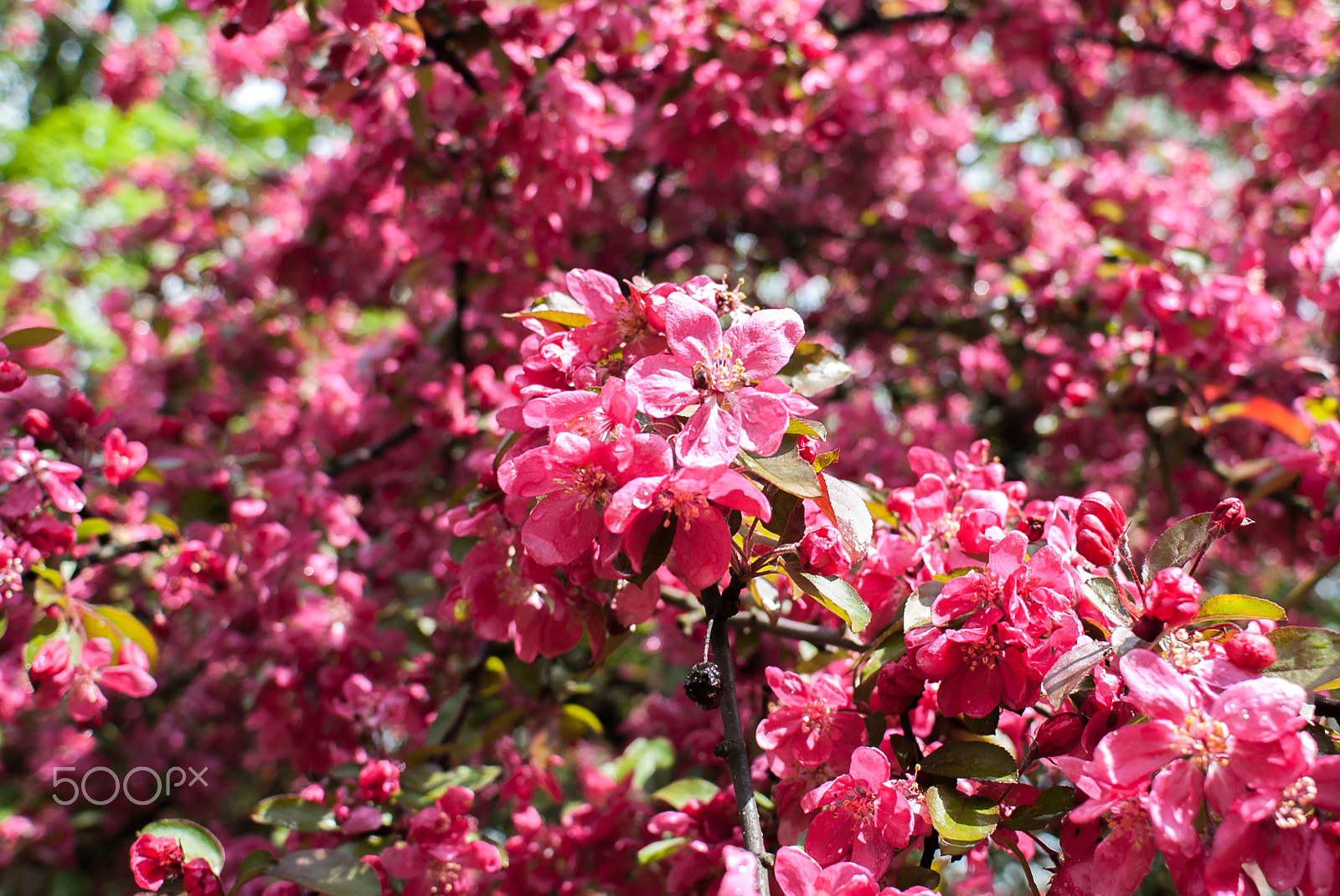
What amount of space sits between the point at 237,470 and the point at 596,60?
1647 mm

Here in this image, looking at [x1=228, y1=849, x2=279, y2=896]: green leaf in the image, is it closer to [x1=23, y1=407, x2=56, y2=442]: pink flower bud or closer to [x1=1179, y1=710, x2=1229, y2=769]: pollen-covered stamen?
[x1=23, y1=407, x2=56, y2=442]: pink flower bud

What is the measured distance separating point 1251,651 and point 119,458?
195 centimetres

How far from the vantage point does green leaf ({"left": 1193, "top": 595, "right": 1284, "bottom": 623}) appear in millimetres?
1000

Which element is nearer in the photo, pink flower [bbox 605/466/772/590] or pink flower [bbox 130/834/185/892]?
pink flower [bbox 605/466/772/590]

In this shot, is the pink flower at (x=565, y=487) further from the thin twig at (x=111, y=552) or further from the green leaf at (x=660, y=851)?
the thin twig at (x=111, y=552)

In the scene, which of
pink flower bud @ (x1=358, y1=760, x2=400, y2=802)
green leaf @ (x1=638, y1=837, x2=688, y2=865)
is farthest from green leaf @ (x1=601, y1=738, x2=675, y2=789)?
pink flower bud @ (x1=358, y1=760, x2=400, y2=802)

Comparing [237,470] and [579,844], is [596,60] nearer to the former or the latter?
[237,470]

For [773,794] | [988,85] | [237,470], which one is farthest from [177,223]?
[988,85]

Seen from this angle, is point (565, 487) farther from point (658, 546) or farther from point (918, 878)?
point (918, 878)

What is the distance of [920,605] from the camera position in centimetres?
114

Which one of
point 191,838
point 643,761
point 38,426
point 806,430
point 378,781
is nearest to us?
point 806,430

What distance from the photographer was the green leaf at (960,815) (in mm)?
999

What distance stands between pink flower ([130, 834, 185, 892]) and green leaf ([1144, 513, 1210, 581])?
Result: 1.46 meters

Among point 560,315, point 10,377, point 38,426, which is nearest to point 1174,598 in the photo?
point 560,315
